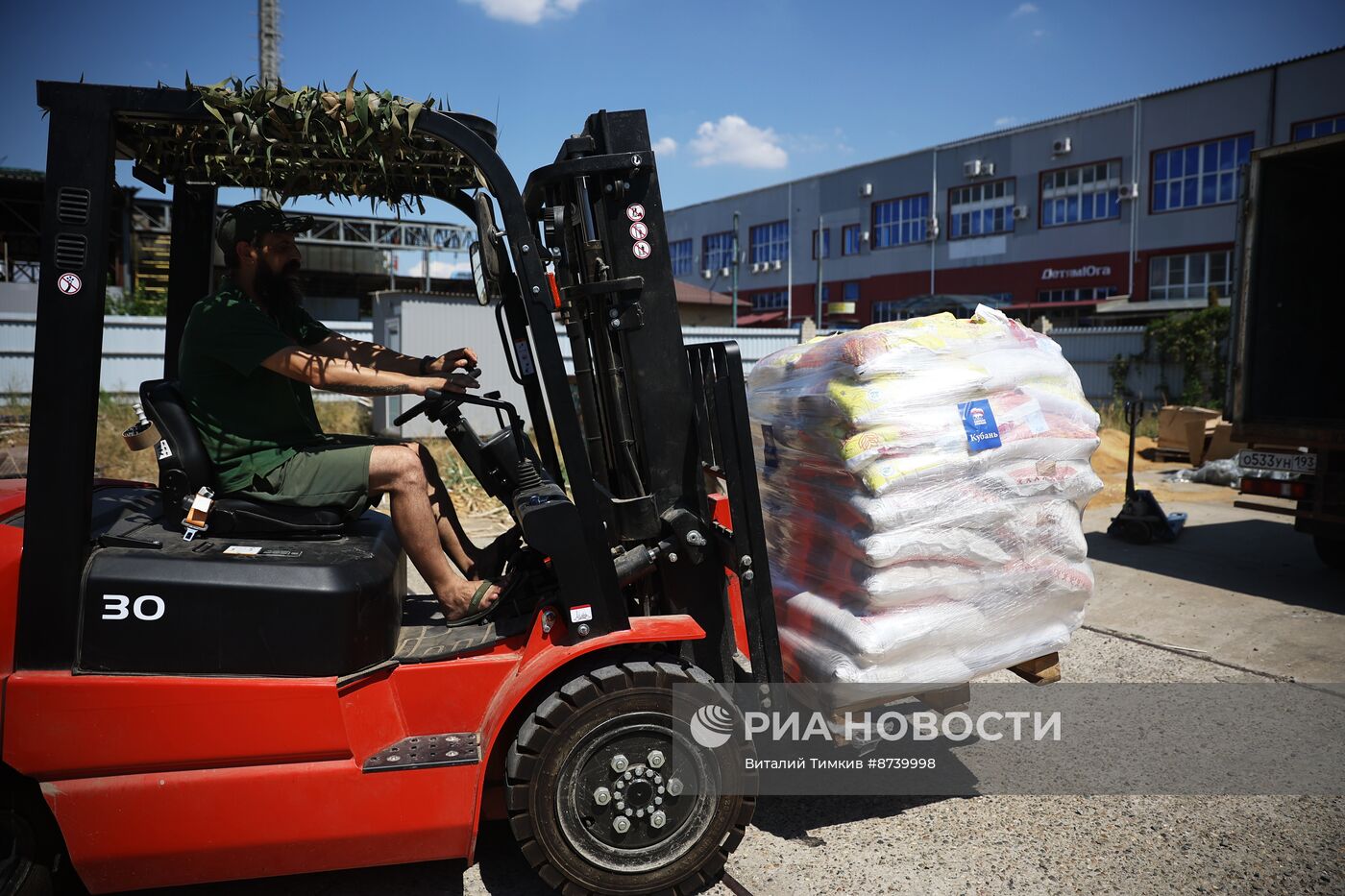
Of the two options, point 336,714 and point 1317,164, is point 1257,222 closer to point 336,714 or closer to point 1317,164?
point 1317,164

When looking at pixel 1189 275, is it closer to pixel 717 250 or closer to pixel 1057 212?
pixel 1057 212

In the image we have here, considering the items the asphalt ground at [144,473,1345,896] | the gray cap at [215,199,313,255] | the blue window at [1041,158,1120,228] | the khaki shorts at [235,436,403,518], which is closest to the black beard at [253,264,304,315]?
the gray cap at [215,199,313,255]

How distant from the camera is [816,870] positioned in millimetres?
3387

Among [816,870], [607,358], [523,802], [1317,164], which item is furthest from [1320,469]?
[523,802]

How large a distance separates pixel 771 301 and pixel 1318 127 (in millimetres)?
26849

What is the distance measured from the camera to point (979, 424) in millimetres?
3670

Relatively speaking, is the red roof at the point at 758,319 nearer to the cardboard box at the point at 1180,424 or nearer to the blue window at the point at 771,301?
the blue window at the point at 771,301

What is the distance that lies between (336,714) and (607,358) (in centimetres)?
151

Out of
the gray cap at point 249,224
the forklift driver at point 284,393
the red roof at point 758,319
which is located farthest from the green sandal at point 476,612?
the red roof at point 758,319

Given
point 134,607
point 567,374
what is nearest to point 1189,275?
point 567,374

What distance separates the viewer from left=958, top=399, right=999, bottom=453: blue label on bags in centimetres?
366

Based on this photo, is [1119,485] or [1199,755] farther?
[1119,485]

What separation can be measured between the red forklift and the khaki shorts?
63 mm

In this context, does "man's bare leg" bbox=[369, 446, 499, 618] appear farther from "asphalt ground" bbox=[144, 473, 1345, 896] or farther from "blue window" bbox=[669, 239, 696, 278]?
"blue window" bbox=[669, 239, 696, 278]
